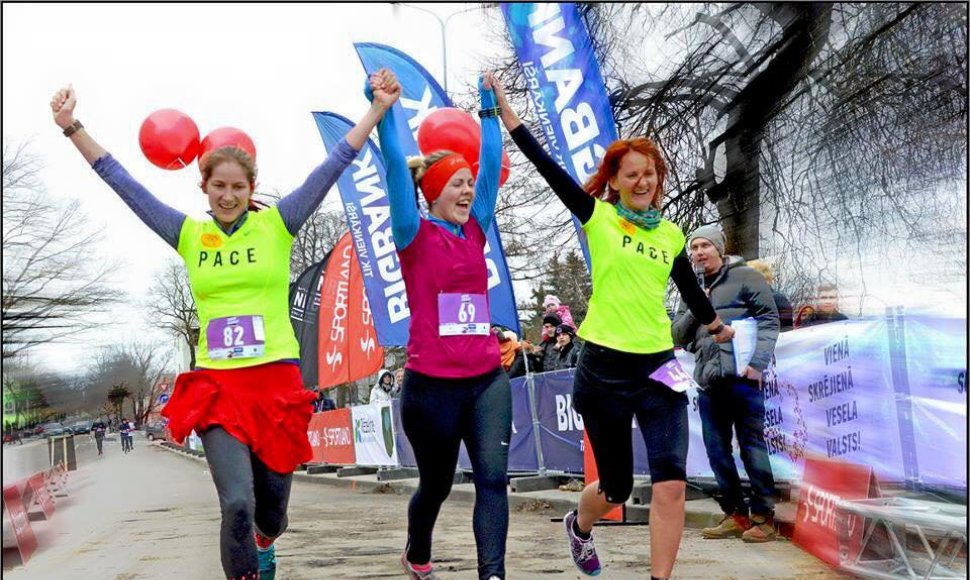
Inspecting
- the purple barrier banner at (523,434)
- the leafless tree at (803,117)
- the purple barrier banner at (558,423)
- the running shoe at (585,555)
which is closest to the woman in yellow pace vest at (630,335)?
the running shoe at (585,555)

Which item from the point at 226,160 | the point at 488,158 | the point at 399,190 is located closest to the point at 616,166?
the point at 488,158

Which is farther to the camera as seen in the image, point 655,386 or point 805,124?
point 805,124

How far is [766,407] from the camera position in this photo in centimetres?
715

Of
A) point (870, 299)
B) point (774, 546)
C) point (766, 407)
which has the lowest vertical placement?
point (774, 546)

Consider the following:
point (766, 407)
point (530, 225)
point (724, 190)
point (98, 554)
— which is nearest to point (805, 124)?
point (724, 190)

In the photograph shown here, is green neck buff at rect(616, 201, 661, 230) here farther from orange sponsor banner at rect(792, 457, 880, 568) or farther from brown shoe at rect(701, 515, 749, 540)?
brown shoe at rect(701, 515, 749, 540)

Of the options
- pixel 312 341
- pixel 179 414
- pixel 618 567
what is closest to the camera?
pixel 179 414

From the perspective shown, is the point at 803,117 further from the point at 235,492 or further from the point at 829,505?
the point at 235,492

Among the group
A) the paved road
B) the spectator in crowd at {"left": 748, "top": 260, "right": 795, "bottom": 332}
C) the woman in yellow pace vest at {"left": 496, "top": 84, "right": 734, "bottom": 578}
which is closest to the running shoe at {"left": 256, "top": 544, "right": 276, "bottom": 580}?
the paved road

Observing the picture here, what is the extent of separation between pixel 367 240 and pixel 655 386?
834 centimetres

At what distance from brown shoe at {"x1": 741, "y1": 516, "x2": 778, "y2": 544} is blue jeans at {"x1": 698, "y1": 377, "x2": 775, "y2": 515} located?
0.18 ft

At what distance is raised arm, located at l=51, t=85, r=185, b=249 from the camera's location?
14.1 ft

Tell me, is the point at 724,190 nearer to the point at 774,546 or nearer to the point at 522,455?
the point at 522,455

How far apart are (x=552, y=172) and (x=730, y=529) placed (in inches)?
140
